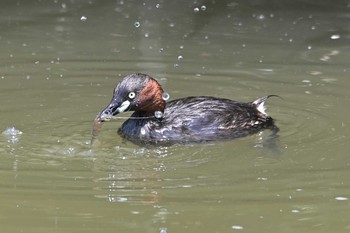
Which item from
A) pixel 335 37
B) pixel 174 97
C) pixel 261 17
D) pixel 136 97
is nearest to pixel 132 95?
pixel 136 97

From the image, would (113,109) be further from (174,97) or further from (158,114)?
(174,97)

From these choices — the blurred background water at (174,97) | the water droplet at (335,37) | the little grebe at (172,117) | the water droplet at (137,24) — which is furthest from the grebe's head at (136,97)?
the water droplet at (137,24)

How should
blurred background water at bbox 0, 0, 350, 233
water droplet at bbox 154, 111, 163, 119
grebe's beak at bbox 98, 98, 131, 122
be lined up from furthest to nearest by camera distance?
water droplet at bbox 154, 111, 163, 119 → grebe's beak at bbox 98, 98, 131, 122 → blurred background water at bbox 0, 0, 350, 233

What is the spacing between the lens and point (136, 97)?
9.11m

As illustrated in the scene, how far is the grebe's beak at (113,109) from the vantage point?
348 inches

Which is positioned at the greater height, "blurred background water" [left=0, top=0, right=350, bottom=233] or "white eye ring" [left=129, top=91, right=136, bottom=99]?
"white eye ring" [left=129, top=91, right=136, bottom=99]

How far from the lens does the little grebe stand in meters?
9.01

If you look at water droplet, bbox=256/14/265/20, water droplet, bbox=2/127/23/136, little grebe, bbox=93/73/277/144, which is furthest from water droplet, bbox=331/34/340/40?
water droplet, bbox=2/127/23/136

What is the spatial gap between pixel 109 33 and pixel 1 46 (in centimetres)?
153

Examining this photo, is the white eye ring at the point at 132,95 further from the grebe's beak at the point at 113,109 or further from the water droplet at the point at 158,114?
the water droplet at the point at 158,114

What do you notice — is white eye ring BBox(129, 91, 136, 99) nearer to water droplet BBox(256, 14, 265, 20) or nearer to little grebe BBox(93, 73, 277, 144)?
little grebe BBox(93, 73, 277, 144)

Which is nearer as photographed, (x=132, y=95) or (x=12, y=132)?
(x=12, y=132)

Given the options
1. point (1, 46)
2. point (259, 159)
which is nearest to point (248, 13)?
point (1, 46)

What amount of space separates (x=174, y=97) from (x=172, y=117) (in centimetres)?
140
